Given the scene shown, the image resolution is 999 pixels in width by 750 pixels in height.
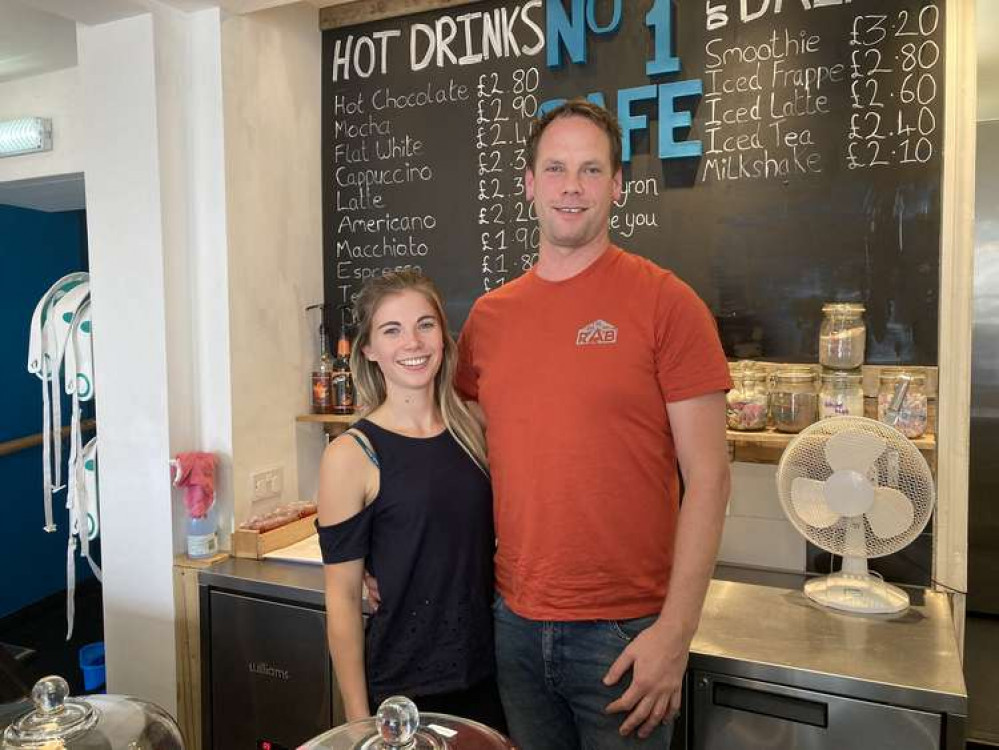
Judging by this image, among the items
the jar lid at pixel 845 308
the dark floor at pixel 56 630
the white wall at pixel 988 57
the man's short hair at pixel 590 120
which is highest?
the white wall at pixel 988 57

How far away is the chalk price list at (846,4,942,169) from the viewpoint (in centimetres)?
218

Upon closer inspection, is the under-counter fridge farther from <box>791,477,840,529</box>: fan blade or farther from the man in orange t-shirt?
<box>791,477,840,529</box>: fan blade

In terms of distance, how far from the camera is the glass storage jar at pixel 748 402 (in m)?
2.28

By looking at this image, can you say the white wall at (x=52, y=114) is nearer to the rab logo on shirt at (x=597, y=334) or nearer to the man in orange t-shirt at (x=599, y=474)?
the man in orange t-shirt at (x=599, y=474)

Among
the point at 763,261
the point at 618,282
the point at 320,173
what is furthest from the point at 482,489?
the point at 320,173

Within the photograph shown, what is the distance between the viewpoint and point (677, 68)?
242cm

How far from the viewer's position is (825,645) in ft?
5.99

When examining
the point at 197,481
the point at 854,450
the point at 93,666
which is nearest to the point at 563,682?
the point at 854,450

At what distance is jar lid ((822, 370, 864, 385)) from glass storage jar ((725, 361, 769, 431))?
0.18m

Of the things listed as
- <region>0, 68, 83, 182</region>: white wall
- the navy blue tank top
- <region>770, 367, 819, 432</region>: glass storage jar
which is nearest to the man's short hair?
the navy blue tank top

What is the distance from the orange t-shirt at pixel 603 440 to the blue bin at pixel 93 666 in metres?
2.10

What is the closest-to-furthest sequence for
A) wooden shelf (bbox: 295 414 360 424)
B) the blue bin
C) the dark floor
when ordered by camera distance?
wooden shelf (bbox: 295 414 360 424) < the blue bin < the dark floor

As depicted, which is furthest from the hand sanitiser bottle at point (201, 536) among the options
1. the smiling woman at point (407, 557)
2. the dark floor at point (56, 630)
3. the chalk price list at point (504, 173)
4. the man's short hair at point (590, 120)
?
the man's short hair at point (590, 120)

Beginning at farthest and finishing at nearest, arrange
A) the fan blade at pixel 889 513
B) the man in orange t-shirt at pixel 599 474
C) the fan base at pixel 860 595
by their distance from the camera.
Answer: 1. the fan base at pixel 860 595
2. the fan blade at pixel 889 513
3. the man in orange t-shirt at pixel 599 474
